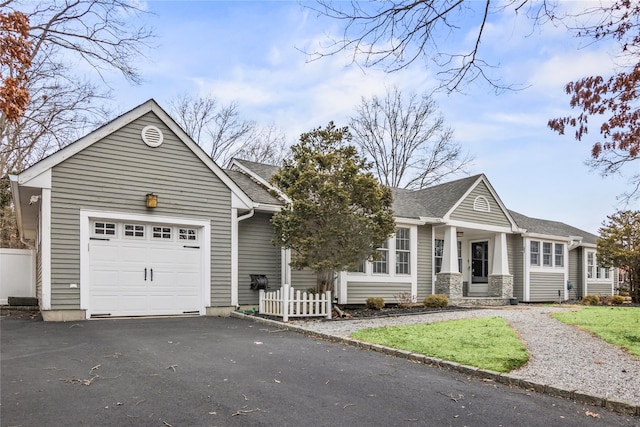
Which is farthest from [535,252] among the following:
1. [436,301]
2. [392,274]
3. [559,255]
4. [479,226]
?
[392,274]

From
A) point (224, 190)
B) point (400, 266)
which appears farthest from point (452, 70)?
point (400, 266)

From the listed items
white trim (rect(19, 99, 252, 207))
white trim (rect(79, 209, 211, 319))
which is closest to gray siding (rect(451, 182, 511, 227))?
white trim (rect(19, 99, 252, 207))

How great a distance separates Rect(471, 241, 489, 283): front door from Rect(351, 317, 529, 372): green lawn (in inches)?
362

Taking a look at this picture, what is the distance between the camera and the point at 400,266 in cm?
1591

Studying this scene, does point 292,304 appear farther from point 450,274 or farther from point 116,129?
point 450,274

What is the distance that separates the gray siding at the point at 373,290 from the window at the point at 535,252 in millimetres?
7034

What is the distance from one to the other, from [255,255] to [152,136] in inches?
164

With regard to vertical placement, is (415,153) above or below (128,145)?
above

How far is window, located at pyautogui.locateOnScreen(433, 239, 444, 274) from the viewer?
17.6 m

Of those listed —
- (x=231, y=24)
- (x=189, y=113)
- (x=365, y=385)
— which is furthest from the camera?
(x=189, y=113)

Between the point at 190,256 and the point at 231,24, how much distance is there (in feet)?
20.3

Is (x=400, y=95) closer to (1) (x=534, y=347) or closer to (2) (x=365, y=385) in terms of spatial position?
(1) (x=534, y=347)

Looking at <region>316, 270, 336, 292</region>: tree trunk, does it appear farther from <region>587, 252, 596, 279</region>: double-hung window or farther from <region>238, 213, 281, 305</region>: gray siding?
<region>587, 252, 596, 279</region>: double-hung window

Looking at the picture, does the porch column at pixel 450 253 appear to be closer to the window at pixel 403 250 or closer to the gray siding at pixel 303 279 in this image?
the window at pixel 403 250
